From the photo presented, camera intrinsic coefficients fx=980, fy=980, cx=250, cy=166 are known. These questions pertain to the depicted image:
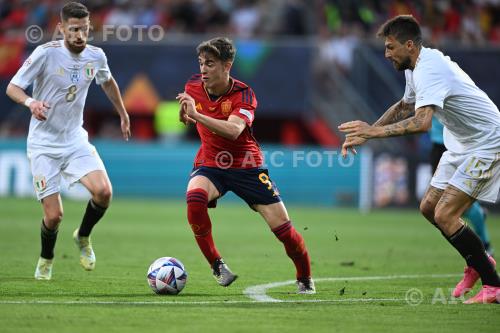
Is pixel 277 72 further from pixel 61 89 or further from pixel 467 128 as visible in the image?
pixel 467 128

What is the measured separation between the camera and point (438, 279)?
1095cm

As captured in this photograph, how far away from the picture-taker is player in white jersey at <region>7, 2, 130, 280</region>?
10.0 meters

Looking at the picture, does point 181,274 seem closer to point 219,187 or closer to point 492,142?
point 219,187

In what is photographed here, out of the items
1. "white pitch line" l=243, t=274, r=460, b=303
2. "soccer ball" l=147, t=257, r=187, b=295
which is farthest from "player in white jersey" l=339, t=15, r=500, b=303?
→ "soccer ball" l=147, t=257, r=187, b=295

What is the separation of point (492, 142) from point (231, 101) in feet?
7.90

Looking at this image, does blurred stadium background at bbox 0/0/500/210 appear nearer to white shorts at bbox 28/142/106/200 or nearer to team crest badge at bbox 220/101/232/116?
white shorts at bbox 28/142/106/200

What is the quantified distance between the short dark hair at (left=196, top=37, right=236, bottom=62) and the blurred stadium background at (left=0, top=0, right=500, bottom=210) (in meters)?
13.3

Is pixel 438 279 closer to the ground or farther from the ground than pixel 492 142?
closer to the ground

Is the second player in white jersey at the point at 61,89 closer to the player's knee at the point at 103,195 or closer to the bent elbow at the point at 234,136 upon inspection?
the player's knee at the point at 103,195

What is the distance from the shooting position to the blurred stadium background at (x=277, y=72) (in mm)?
22891

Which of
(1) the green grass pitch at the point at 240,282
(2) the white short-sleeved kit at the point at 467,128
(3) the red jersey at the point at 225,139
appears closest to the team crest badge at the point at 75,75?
(3) the red jersey at the point at 225,139

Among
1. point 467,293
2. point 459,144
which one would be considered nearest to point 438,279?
point 467,293

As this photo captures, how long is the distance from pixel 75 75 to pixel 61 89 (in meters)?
0.21

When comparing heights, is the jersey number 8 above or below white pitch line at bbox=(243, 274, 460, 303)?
above
